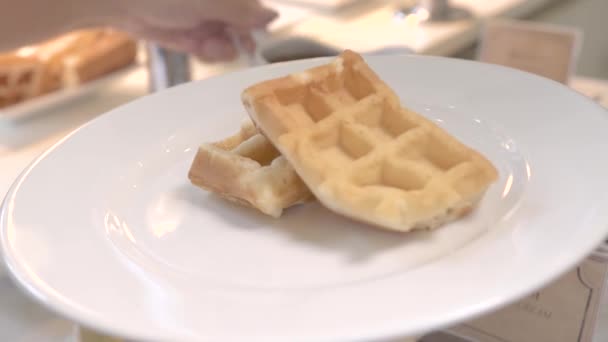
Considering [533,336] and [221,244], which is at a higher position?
[221,244]

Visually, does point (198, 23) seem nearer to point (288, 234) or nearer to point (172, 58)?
point (172, 58)

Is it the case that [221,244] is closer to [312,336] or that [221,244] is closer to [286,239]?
[286,239]

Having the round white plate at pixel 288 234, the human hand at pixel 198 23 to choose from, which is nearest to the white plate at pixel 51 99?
the human hand at pixel 198 23

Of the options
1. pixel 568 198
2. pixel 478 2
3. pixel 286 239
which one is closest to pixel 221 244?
pixel 286 239

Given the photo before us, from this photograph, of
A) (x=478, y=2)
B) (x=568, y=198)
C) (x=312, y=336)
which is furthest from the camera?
(x=478, y=2)

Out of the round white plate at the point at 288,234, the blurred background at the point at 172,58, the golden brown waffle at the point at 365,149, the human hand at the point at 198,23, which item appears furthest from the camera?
the human hand at the point at 198,23

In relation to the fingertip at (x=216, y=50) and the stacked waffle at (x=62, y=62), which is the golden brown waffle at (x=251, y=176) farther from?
the stacked waffle at (x=62, y=62)
